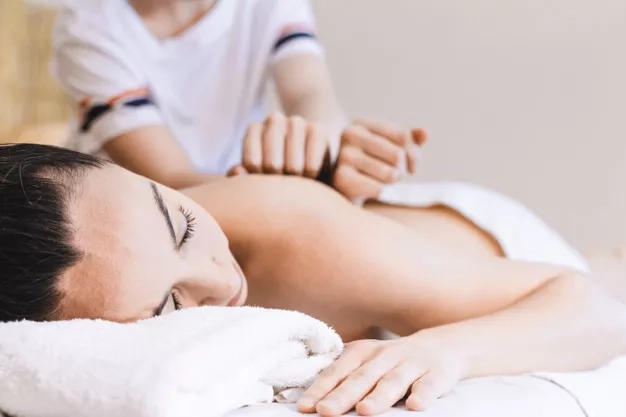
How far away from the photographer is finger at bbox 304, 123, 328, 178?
3.20ft

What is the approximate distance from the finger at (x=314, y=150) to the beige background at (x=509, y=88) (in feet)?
3.35

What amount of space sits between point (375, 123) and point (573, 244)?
1052 millimetres

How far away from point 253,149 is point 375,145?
0.16 meters

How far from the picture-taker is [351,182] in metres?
1.00

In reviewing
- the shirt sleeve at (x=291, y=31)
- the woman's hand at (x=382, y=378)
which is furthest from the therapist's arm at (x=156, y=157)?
the woman's hand at (x=382, y=378)

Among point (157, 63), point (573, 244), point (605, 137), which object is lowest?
point (573, 244)

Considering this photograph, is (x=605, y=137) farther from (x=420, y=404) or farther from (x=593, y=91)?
(x=420, y=404)

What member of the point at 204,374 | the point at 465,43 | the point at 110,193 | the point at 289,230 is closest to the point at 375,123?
the point at 289,230

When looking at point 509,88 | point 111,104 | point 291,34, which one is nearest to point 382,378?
point 111,104

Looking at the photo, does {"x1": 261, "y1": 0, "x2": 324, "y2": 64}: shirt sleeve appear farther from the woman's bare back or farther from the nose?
the nose

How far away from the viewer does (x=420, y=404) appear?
58 cm

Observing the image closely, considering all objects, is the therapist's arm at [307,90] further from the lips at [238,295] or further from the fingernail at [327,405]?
the fingernail at [327,405]

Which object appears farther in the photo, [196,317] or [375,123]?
[375,123]

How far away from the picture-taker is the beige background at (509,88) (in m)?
1.82
